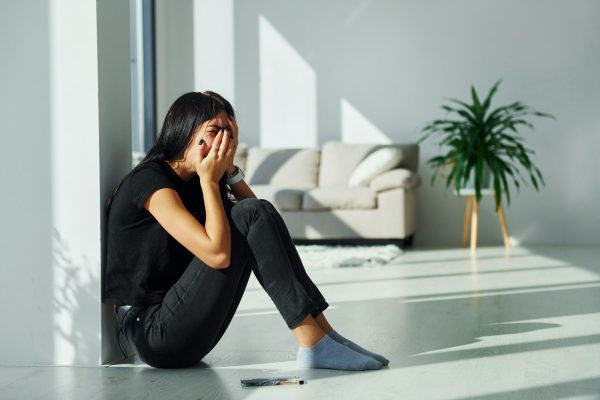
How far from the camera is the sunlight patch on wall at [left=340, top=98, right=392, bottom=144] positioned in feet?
25.4

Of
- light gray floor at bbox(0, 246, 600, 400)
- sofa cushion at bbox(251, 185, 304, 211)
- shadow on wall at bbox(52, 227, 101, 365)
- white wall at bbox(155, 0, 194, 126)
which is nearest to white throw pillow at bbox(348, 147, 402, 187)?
sofa cushion at bbox(251, 185, 304, 211)

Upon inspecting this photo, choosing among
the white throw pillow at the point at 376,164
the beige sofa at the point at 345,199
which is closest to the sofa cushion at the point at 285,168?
the beige sofa at the point at 345,199

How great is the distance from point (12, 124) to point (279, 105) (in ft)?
17.9

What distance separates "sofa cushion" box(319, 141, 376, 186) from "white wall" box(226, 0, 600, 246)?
0.34 m

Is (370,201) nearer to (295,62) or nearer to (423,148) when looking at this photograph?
(423,148)

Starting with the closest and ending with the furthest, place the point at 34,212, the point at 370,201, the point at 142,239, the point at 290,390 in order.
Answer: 1. the point at 290,390
2. the point at 142,239
3. the point at 34,212
4. the point at 370,201

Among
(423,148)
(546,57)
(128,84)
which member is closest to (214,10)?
(423,148)

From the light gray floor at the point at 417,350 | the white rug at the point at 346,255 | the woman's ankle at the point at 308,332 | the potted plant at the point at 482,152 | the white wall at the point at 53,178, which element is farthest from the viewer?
the potted plant at the point at 482,152

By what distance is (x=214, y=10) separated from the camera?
320 inches

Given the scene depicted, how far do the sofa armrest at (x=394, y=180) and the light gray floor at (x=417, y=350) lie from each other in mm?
1963

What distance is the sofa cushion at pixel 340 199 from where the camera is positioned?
22.4 ft

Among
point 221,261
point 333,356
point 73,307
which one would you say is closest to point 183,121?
point 221,261

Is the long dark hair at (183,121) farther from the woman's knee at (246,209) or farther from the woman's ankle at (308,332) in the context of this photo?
the woman's ankle at (308,332)

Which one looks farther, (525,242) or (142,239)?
(525,242)
